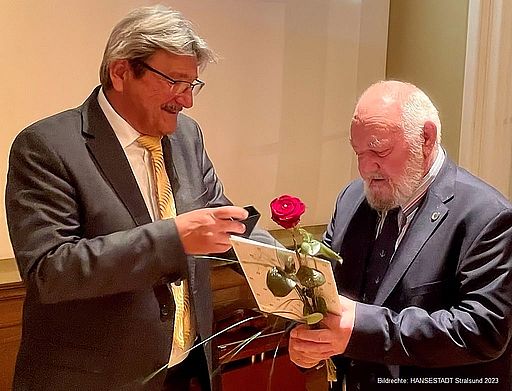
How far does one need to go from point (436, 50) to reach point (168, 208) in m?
1.82

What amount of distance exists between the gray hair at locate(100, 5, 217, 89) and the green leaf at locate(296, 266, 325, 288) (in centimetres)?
64

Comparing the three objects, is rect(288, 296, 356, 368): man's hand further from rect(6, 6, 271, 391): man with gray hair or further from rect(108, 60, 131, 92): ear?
rect(108, 60, 131, 92): ear

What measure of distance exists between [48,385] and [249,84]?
1.50m

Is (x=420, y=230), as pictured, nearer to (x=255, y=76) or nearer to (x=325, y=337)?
(x=325, y=337)

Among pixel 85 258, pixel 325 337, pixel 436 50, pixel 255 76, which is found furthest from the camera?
pixel 436 50

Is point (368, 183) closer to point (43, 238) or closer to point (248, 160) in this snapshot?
point (43, 238)

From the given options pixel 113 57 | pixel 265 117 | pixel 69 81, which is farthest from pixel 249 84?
pixel 113 57

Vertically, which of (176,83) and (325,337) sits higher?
(176,83)

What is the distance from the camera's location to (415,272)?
149 cm

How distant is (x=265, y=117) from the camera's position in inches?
112

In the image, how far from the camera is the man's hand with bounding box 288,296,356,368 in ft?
4.36

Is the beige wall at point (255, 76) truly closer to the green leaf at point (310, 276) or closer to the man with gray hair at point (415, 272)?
the man with gray hair at point (415, 272)

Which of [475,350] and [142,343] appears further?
[142,343]

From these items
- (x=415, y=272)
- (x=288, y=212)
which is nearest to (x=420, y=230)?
(x=415, y=272)
